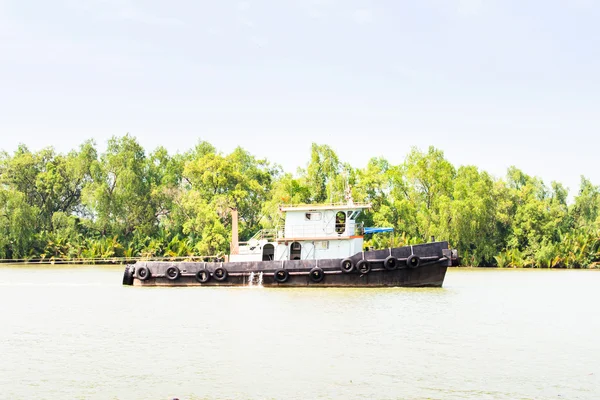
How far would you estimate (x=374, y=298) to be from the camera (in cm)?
2189

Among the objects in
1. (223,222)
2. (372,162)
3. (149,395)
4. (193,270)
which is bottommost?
(149,395)

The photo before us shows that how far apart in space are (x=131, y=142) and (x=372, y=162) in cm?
1898

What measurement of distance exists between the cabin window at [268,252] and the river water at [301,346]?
327cm

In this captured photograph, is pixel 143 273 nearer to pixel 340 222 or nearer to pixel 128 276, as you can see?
pixel 128 276

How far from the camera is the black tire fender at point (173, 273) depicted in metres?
27.1

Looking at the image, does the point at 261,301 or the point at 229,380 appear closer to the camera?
the point at 229,380

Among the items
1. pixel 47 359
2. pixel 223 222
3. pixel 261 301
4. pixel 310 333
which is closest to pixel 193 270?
pixel 261 301

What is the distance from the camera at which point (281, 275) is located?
25.6m

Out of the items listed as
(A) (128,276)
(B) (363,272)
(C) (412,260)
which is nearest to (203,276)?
(A) (128,276)

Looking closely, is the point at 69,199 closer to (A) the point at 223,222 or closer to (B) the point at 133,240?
(B) the point at 133,240

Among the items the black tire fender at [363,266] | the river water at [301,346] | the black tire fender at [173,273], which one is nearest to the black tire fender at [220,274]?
the black tire fender at [173,273]

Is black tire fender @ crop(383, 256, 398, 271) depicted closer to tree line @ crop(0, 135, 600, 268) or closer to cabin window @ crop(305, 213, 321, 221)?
cabin window @ crop(305, 213, 321, 221)

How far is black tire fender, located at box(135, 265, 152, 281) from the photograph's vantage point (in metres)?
27.5

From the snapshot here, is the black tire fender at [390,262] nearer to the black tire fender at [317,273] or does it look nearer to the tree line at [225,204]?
the black tire fender at [317,273]
